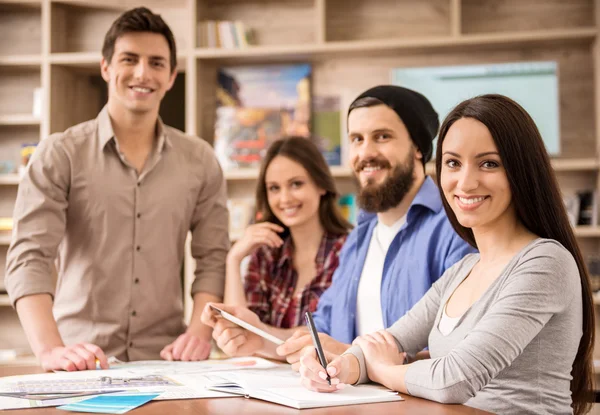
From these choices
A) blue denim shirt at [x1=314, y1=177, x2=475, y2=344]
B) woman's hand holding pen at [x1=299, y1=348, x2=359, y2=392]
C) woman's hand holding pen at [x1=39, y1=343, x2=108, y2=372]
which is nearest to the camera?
woman's hand holding pen at [x1=299, y1=348, x2=359, y2=392]

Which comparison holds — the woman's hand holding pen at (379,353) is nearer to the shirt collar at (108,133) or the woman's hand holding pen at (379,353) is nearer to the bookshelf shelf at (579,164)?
the shirt collar at (108,133)

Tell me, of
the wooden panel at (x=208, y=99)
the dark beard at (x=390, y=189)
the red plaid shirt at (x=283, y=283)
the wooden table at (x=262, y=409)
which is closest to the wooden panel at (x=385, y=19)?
the wooden panel at (x=208, y=99)

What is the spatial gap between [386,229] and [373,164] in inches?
8.1

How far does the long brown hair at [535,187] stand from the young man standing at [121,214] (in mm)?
1092

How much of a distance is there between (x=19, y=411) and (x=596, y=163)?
12.2 feet

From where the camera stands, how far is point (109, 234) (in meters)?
2.20

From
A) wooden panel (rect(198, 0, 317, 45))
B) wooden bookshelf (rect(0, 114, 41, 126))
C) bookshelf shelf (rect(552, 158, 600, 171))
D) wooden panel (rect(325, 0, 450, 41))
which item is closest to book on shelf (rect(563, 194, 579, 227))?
bookshelf shelf (rect(552, 158, 600, 171))

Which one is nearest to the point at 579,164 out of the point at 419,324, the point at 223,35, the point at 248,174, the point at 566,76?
the point at 566,76

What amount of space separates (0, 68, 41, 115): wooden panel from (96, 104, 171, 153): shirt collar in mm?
2980

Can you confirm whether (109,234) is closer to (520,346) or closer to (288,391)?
(288,391)

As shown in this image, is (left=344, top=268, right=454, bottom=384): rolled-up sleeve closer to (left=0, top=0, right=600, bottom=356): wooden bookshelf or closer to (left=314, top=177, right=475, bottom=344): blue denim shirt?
(left=314, top=177, right=475, bottom=344): blue denim shirt

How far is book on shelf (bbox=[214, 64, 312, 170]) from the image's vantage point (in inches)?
178

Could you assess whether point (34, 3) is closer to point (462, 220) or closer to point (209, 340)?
point (209, 340)

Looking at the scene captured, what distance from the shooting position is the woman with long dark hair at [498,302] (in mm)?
1195
